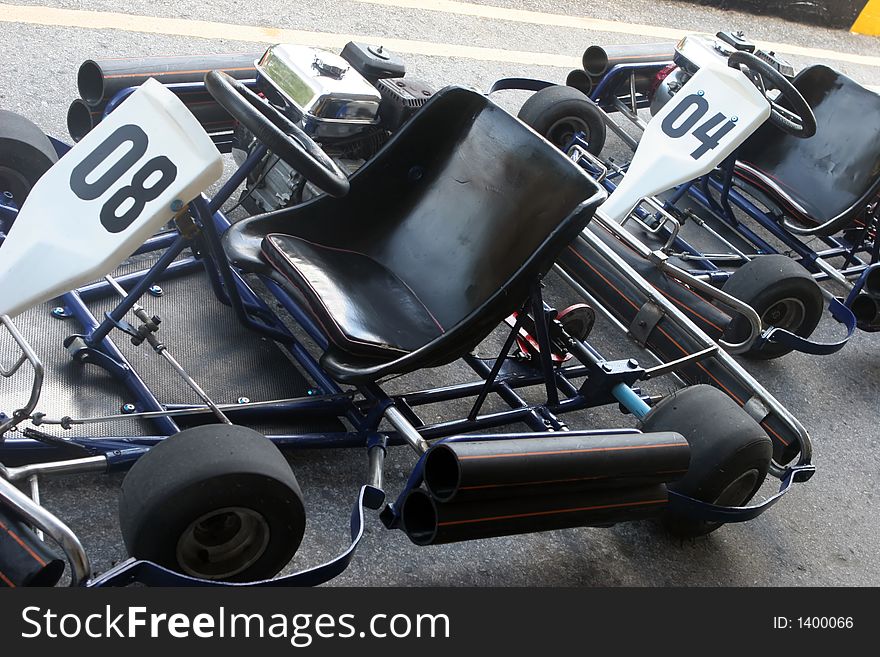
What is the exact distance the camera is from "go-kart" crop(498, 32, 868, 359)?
3.99m

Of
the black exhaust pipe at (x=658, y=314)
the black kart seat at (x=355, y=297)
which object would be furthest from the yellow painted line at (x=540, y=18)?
the black kart seat at (x=355, y=297)

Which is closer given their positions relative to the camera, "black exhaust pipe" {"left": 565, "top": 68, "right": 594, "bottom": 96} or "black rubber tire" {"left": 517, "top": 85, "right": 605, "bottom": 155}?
"black rubber tire" {"left": 517, "top": 85, "right": 605, "bottom": 155}

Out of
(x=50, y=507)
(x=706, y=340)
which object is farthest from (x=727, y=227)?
(x=50, y=507)

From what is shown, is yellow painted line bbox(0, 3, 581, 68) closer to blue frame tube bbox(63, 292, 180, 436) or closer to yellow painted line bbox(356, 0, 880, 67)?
yellow painted line bbox(356, 0, 880, 67)

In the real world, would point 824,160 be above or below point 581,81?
above

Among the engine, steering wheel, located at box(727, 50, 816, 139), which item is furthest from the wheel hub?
steering wheel, located at box(727, 50, 816, 139)

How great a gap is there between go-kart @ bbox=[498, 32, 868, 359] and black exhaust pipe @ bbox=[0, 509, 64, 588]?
8.16ft

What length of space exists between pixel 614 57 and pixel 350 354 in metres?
2.75

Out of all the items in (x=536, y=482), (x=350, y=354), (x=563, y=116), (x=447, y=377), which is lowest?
(x=447, y=377)

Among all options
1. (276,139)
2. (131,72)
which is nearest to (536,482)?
(276,139)

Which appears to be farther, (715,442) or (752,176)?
(752,176)

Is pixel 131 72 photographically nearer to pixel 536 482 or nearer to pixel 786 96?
pixel 536 482

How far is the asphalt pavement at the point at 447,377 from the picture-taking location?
9.13 ft

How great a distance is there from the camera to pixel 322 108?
3.36 metres
